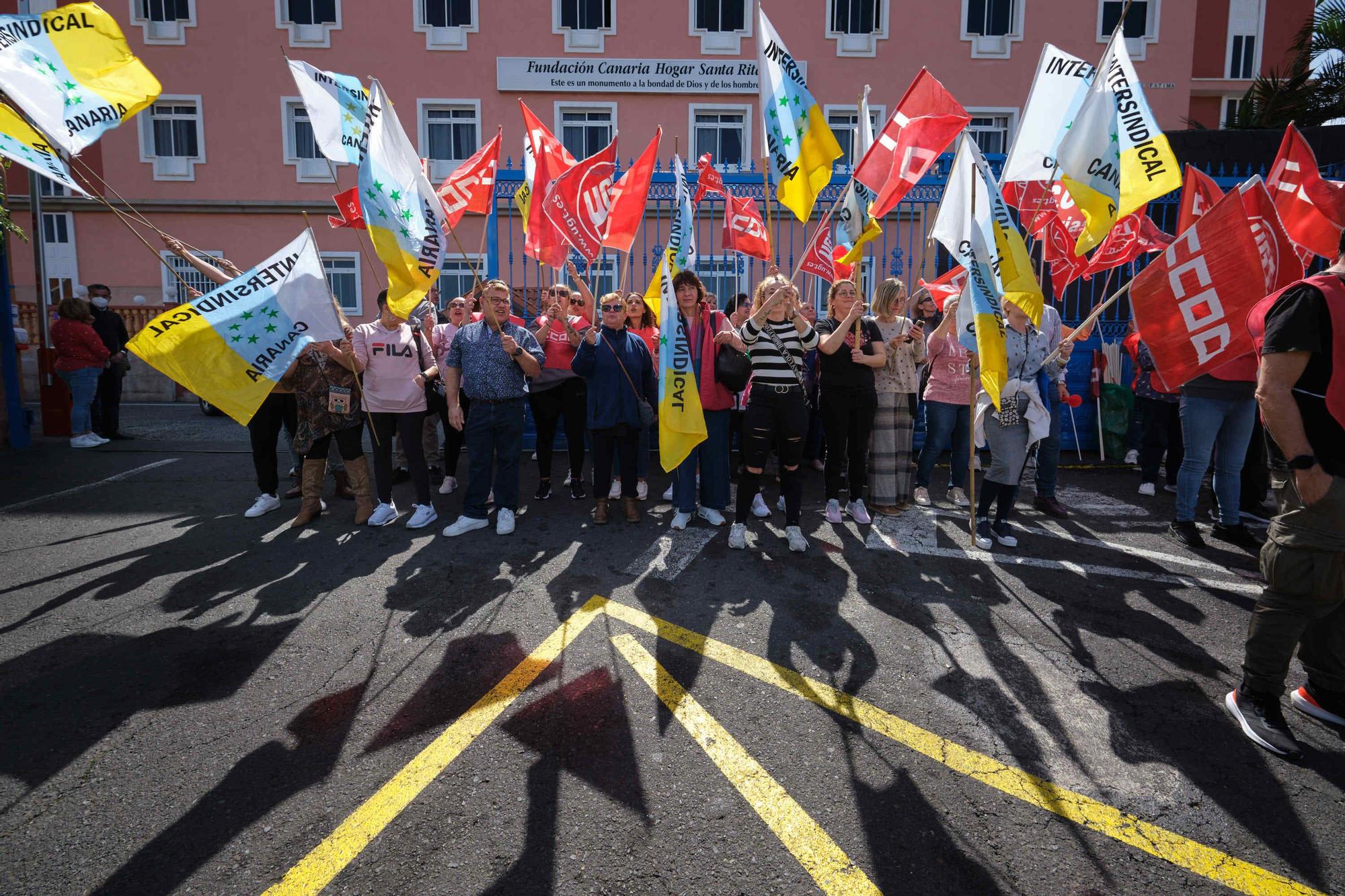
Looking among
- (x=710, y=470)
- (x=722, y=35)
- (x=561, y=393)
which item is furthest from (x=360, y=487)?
(x=722, y=35)

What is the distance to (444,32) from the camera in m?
19.9

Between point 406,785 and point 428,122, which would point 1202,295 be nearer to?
point 406,785

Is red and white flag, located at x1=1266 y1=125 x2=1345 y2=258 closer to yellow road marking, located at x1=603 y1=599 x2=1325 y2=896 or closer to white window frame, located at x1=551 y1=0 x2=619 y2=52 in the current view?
yellow road marking, located at x1=603 y1=599 x2=1325 y2=896

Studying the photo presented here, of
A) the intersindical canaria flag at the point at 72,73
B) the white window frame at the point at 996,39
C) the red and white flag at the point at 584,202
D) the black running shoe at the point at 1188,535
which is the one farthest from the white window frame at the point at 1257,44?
the intersindical canaria flag at the point at 72,73

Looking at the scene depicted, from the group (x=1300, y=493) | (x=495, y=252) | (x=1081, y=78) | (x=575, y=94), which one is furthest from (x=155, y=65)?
(x=1300, y=493)

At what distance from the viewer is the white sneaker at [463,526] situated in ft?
18.7

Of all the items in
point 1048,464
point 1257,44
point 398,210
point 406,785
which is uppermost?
point 1257,44

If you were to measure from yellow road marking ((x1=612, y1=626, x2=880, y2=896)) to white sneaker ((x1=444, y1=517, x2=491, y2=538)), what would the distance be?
8.55ft

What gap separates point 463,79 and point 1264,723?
72.4ft

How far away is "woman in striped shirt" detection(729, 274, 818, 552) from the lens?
527 cm

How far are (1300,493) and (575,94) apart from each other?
2078 centimetres

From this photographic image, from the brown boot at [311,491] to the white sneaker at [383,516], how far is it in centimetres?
48

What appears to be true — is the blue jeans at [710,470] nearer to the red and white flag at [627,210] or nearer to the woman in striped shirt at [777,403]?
the woman in striped shirt at [777,403]

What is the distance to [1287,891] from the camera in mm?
2246
